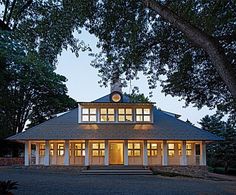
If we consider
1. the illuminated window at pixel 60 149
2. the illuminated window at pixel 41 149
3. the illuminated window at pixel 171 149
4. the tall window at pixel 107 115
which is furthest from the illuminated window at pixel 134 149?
the illuminated window at pixel 41 149

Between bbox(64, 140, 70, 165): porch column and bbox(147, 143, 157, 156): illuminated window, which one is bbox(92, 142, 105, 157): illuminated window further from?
bbox(147, 143, 157, 156): illuminated window

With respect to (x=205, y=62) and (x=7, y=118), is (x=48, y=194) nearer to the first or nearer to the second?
(x=205, y=62)

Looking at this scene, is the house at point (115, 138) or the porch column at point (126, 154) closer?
the house at point (115, 138)

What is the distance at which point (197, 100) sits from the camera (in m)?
17.1

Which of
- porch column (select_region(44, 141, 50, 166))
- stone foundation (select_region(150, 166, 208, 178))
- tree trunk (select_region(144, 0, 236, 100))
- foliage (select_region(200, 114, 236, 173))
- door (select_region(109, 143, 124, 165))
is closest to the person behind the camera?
tree trunk (select_region(144, 0, 236, 100))

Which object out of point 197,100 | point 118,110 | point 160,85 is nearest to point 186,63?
point 160,85

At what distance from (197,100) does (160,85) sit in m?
2.42

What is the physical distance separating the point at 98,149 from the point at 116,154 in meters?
1.77

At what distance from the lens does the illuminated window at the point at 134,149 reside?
27547 millimetres

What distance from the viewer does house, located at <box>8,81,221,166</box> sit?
26359 mm

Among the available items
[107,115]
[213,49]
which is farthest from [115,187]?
[107,115]

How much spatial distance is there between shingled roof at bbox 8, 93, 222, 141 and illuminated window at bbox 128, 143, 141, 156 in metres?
1.31

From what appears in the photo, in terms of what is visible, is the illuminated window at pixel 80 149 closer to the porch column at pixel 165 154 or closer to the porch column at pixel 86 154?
the porch column at pixel 86 154

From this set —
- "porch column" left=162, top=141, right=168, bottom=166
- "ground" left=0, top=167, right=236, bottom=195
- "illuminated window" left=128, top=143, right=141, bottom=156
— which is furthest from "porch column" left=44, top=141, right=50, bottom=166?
"porch column" left=162, top=141, right=168, bottom=166
